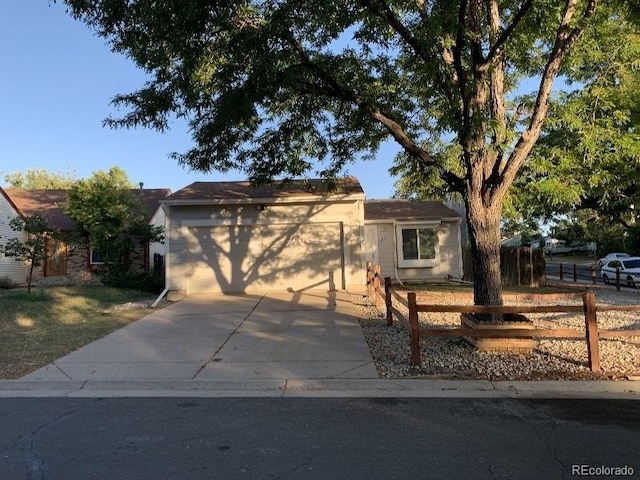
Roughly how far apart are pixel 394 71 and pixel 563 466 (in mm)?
8513

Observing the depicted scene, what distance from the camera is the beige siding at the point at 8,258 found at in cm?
2262

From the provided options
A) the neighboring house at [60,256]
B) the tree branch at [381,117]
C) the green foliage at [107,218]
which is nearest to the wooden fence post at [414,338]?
the tree branch at [381,117]

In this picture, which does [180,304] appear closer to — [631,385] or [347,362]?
[347,362]

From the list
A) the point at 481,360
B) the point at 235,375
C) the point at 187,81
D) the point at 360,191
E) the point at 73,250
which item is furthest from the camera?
the point at 73,250

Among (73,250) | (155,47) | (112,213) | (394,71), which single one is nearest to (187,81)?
(155,47)

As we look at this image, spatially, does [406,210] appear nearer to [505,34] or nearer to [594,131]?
[594,131]

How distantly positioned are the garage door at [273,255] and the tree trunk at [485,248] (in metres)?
8.92

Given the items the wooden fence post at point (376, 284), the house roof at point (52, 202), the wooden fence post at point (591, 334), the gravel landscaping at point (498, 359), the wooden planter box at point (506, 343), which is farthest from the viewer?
the house roof at point (52, 202)

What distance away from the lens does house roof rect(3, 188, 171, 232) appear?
2539cm

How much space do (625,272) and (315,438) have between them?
2247 centimetres

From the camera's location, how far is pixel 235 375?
756 centimetres

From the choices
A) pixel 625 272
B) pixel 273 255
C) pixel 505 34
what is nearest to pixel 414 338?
pixel 505 34

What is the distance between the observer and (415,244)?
2336 cm

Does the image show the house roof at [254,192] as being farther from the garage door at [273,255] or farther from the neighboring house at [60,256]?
the neighboring house at [60,256]
